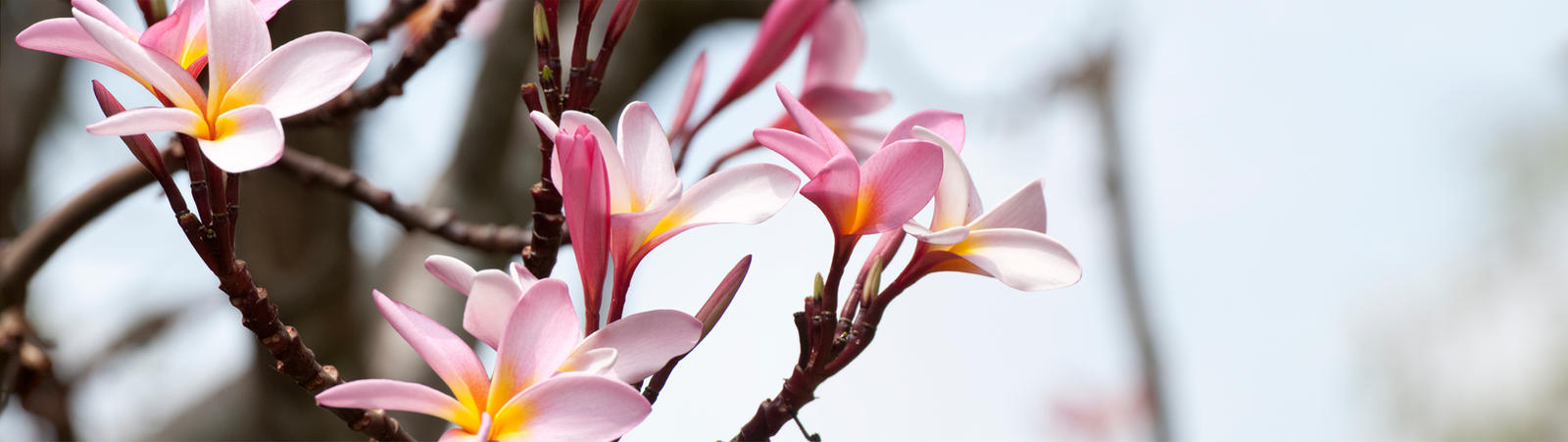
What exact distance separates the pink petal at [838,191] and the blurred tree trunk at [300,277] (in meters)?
0.90

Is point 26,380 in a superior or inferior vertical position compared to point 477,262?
inferior

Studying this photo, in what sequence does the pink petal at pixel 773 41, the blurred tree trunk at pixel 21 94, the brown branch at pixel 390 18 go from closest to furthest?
the pink petal at pixel 773 41, the brown branch at pixel 390 18, the blurred tree trunk at pixel 21 94

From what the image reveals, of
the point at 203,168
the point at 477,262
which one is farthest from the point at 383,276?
the point at 203,168

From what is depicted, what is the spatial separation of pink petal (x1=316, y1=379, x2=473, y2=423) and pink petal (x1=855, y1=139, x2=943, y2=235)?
14 centimetres

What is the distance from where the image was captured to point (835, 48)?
0.60 metres

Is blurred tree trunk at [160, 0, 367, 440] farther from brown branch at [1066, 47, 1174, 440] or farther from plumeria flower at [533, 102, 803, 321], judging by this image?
brown branch at [1066, 47, 1174, 440]

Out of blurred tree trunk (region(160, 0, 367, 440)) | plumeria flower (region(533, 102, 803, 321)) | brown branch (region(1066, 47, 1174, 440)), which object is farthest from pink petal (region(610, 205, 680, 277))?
brown branch (region(1066, 47, 1174, 440))

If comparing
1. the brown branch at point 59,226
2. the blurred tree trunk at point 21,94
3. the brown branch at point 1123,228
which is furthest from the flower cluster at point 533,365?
the brown branch at point 1123,228

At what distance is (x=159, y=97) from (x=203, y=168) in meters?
0.03

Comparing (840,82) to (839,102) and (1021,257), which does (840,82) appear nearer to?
(839,102)

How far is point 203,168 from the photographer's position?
0.32 meters

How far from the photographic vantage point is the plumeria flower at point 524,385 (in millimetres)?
263

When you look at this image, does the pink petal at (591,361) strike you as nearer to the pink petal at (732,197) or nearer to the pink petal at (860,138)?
the pink petal at (732,197)

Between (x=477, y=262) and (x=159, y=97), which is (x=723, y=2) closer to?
(x=477, y=262)
